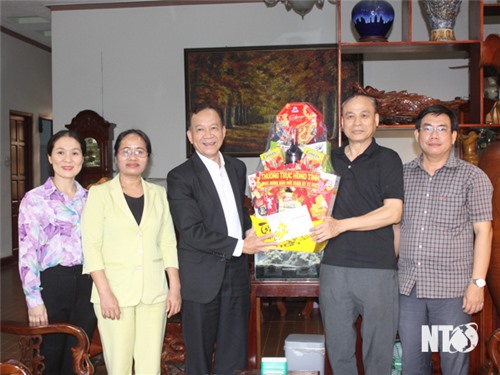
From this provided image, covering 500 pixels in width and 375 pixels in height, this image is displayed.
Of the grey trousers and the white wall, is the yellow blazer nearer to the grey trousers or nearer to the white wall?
the grey trousers

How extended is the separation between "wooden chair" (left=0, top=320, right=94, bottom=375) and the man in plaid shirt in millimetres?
1275

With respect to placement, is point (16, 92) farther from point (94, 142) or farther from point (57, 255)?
point (57, 255)

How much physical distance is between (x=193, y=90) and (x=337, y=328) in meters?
4.68

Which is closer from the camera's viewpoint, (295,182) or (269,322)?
(295,182)

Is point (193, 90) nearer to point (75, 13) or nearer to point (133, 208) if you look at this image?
point (75, 13)

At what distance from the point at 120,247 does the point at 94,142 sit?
178 inches

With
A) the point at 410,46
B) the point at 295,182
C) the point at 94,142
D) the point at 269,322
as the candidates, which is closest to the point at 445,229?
the point at 295,182

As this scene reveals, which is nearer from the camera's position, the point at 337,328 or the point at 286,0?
the point at 337,328

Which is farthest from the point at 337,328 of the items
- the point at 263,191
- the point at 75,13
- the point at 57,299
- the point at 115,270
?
the point at 75,13

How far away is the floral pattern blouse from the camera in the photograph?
230 cm

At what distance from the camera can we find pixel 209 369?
2383mm

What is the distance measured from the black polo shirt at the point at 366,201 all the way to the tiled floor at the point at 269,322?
171cm

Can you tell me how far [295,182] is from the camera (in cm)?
214

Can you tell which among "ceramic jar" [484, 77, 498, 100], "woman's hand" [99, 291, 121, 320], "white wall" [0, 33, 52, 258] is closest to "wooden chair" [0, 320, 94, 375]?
"woman's hand" [99, 291, 121, 320]
